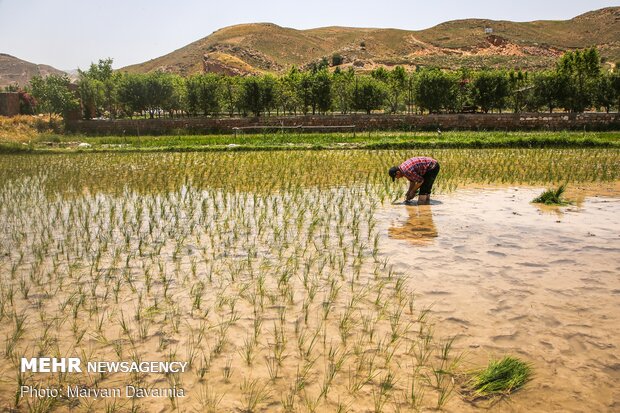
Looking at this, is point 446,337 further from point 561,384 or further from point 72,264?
point 72,264

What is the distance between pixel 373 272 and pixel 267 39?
13151 cm

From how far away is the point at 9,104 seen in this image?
49.8m

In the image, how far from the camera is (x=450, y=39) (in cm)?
12144

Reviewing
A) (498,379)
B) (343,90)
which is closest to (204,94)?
(343,90)

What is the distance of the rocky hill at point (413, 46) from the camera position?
10156 cm

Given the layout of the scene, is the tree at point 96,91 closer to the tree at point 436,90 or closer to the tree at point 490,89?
the tree at point 436,90

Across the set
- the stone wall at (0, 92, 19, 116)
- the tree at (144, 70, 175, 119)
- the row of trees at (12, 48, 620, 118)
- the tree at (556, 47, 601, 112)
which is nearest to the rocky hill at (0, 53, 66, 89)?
the stone wall at (0, 92, 19, 116)

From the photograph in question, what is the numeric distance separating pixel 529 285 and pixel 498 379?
2355 mm

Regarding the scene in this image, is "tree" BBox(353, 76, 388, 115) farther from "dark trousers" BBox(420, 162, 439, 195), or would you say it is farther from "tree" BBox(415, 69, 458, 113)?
"dark trousers" BBox(420, 162, 439, 195)

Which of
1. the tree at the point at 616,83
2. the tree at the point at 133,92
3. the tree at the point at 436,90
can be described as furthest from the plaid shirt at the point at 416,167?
the tree at the point at 133,92

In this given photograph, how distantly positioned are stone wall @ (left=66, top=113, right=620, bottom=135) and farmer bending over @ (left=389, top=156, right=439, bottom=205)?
78.7ft

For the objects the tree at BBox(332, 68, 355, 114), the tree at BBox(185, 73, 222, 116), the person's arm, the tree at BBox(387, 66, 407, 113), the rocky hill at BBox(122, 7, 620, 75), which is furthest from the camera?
the rocky hill at BBox(122, 7, 620, 75)

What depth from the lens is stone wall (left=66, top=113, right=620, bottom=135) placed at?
34688mm

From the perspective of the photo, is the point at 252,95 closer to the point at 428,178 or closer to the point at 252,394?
the point at 428,178
